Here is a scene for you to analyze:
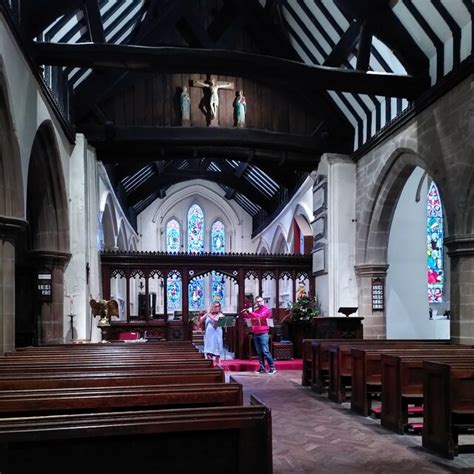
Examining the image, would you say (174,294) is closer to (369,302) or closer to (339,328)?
(369,302)

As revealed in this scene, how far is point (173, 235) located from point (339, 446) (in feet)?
73.1

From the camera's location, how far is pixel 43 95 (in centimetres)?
883

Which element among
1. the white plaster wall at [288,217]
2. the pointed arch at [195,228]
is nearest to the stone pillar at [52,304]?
the white plaster wall at [288,217]

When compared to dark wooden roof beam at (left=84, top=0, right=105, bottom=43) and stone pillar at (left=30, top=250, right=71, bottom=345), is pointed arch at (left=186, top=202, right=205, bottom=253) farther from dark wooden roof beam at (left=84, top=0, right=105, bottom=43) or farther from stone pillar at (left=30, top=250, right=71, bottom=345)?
dark wooden roof beam at (left=84, top=0, right=105, bottom=43)

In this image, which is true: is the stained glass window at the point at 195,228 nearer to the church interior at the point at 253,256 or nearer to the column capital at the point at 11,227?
the church interior at the point at 253,256

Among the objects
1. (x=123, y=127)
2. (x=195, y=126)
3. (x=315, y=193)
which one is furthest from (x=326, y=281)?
(x=123, y=127)

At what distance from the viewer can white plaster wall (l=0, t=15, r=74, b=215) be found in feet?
22.2

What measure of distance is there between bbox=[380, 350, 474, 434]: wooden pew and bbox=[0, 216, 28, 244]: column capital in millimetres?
4797

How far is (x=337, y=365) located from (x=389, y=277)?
4.95 meters

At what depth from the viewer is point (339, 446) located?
5.33 meters

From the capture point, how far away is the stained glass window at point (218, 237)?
27.2 metres

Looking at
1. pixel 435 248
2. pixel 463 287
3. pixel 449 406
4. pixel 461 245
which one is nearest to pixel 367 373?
pixel 449 406

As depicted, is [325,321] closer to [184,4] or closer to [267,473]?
[184,4]

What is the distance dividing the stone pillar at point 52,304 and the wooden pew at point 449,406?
23.1 feet
